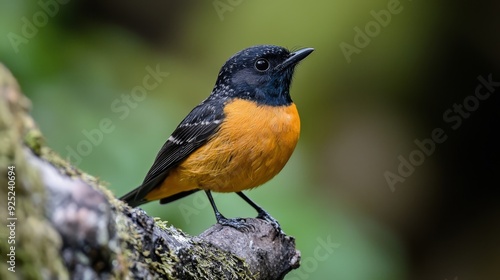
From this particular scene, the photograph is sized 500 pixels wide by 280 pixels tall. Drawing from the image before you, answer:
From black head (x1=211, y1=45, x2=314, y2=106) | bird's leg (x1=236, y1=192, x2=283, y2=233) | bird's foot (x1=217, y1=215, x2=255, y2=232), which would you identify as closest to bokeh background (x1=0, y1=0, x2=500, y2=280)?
bird's leg (x1=236, y1=192, x2=283, y2=233)

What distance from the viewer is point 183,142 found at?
4.80 metres

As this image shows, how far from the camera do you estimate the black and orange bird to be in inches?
172

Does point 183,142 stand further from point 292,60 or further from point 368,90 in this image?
point 368,90

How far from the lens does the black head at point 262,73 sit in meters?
4.79

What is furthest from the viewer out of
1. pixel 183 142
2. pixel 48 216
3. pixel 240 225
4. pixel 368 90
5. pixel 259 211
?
pixel 368 90

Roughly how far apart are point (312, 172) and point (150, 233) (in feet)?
13.4

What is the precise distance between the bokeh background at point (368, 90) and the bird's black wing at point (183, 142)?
2.34ft

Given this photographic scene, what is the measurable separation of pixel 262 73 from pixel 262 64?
0.07 metres

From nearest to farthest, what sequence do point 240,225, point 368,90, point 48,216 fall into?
point 48,216 → point 240,225 → point 368,90

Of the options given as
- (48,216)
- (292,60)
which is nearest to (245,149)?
(292,60)

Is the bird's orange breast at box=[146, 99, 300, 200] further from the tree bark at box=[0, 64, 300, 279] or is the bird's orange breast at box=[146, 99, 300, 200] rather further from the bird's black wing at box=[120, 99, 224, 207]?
the tree bark at box=[0, 64, 300, 279]

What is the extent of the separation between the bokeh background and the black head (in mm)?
975

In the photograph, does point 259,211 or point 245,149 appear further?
point 259,211

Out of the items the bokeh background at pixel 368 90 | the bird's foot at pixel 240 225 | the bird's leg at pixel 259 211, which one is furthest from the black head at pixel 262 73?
the bird's foot at pixel 240 225
